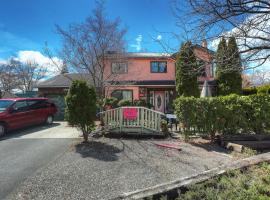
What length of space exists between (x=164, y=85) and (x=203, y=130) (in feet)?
35.9

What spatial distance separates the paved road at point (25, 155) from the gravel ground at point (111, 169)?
0.99ft

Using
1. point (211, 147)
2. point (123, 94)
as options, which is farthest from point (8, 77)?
point (211, 147)

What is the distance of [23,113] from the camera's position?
540 inches

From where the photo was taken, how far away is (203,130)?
32.9 ft

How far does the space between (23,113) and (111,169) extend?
353 inches

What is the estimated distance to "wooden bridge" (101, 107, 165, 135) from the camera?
11031mm

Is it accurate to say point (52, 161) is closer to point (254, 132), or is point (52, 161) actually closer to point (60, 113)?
point (254, 132)

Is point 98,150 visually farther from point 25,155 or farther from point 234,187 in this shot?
point 234,187

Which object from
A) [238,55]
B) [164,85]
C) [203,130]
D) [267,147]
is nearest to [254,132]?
[267,147]

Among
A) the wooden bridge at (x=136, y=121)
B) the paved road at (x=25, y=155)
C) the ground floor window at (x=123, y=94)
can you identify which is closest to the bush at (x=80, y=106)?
the paved road at (x=25, y=155)

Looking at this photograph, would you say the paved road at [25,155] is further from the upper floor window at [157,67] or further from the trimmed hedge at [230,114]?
the upper floor window at [157,67]

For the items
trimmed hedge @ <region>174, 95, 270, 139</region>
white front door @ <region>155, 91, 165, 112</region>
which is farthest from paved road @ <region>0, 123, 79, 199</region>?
white front door @ <region>155, 91, 165, 112</region>

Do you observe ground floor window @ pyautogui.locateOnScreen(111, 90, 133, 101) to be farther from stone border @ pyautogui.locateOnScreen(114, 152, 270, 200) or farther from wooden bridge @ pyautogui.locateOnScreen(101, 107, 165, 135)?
stone border @ pyautogui.locateOnScreen(114, 152, 270, 200)

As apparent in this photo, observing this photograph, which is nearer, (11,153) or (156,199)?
(156,199)
